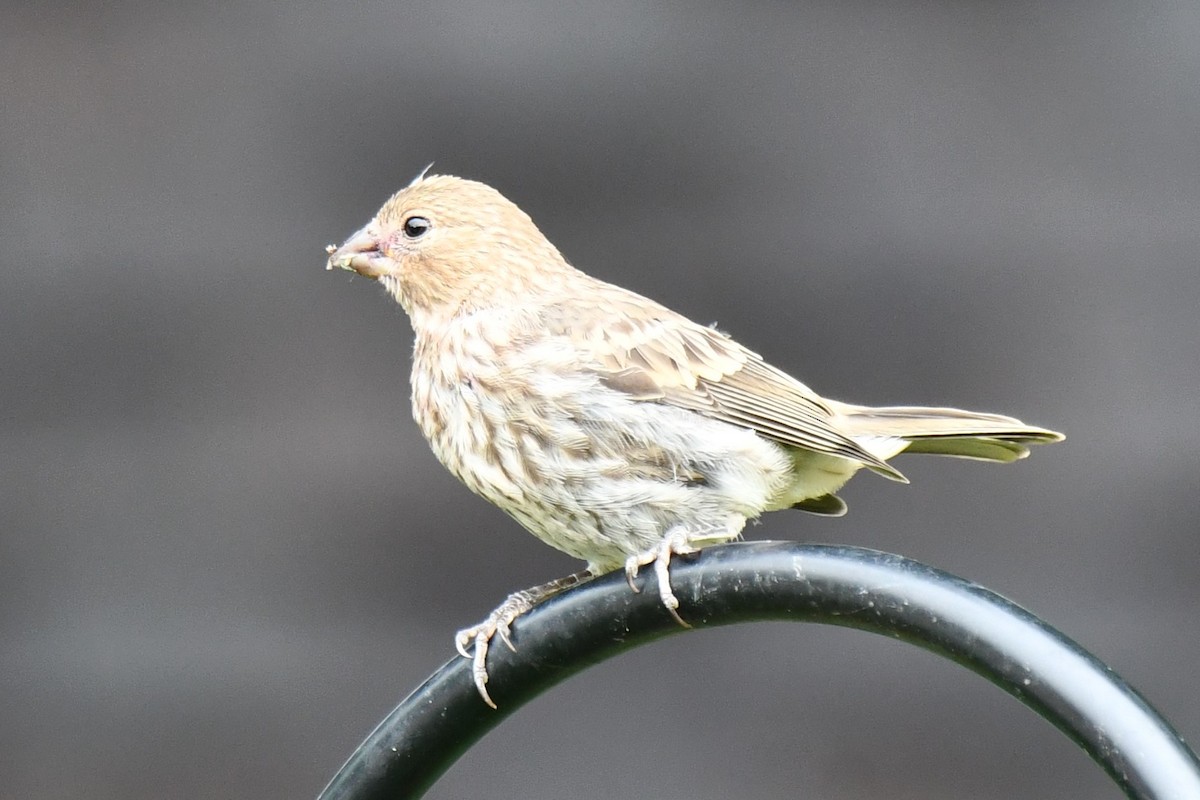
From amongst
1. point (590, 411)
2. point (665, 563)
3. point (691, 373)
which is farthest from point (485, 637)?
point (691, 373)

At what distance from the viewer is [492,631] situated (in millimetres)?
2713

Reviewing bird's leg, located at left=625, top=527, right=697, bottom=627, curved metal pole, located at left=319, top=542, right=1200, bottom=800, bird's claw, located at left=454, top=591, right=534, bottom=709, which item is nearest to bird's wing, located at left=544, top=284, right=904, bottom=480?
bird's leg, located at left=625, top=527, right=697, bottom=627

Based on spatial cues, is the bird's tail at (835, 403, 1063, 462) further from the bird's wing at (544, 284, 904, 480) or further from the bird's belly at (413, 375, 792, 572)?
the bird's belly at (413, 375, 792, 572)

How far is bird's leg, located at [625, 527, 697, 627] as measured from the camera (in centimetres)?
230

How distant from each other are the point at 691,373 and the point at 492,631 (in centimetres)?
82

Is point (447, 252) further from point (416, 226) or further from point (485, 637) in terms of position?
point (485, 637)

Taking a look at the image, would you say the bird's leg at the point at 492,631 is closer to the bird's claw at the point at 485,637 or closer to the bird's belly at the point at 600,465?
the bird's claw at the point at 485,637

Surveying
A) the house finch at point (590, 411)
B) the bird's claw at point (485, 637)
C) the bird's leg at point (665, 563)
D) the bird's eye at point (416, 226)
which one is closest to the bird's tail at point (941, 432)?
the house finch at point (590, 411)

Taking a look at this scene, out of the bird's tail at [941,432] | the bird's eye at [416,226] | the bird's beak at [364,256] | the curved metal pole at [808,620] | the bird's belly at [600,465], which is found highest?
the bird's eye at [416,226]

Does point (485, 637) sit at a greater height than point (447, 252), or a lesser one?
lesser

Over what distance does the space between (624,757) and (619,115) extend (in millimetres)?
1967

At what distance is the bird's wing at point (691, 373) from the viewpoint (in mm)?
3156

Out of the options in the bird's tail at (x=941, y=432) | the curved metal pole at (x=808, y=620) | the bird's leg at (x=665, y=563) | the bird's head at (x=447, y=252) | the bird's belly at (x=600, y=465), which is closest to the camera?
the curved metal pole at (x=808, y=620)

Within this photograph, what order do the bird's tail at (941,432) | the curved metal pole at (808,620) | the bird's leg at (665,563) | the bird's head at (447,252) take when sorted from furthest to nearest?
the bird's head at (447,252) → the bird's tail at (941,432) → the bird's leg at (665,563) → the curved metal pole at (808,620)
